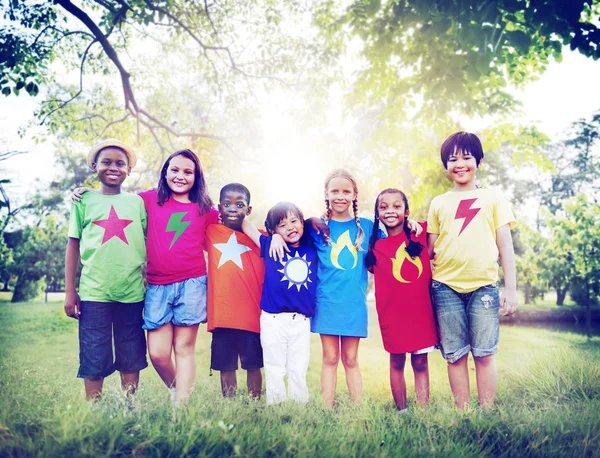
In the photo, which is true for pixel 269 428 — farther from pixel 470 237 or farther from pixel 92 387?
pixel 470 237

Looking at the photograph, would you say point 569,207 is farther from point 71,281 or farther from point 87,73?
point 87,73

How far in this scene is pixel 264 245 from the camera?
305 cm

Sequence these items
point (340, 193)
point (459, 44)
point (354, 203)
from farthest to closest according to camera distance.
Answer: point (459, 44), point (354, 203), point (340, 193)

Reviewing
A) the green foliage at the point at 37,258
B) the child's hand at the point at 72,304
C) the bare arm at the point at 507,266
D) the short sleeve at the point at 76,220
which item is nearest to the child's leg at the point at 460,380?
the bare arm at the point at 507,266

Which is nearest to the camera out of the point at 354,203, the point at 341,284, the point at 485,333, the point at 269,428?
the point at 269,428

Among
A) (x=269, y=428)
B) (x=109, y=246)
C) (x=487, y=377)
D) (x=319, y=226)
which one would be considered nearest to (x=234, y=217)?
(x=319, y=226)

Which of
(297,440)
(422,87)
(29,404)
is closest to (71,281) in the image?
(29,404)

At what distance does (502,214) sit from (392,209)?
77 cm

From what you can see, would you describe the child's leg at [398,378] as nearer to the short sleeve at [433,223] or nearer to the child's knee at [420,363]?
the child's knee at [420,363]

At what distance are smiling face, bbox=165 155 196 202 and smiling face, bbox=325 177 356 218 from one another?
1.09 metres

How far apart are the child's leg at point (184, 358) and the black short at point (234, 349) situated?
17 centimetres

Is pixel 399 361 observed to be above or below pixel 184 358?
below

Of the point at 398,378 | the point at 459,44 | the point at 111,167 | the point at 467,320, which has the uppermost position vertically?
the point at 459,44

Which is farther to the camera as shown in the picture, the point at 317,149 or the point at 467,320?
the point at 317,149
